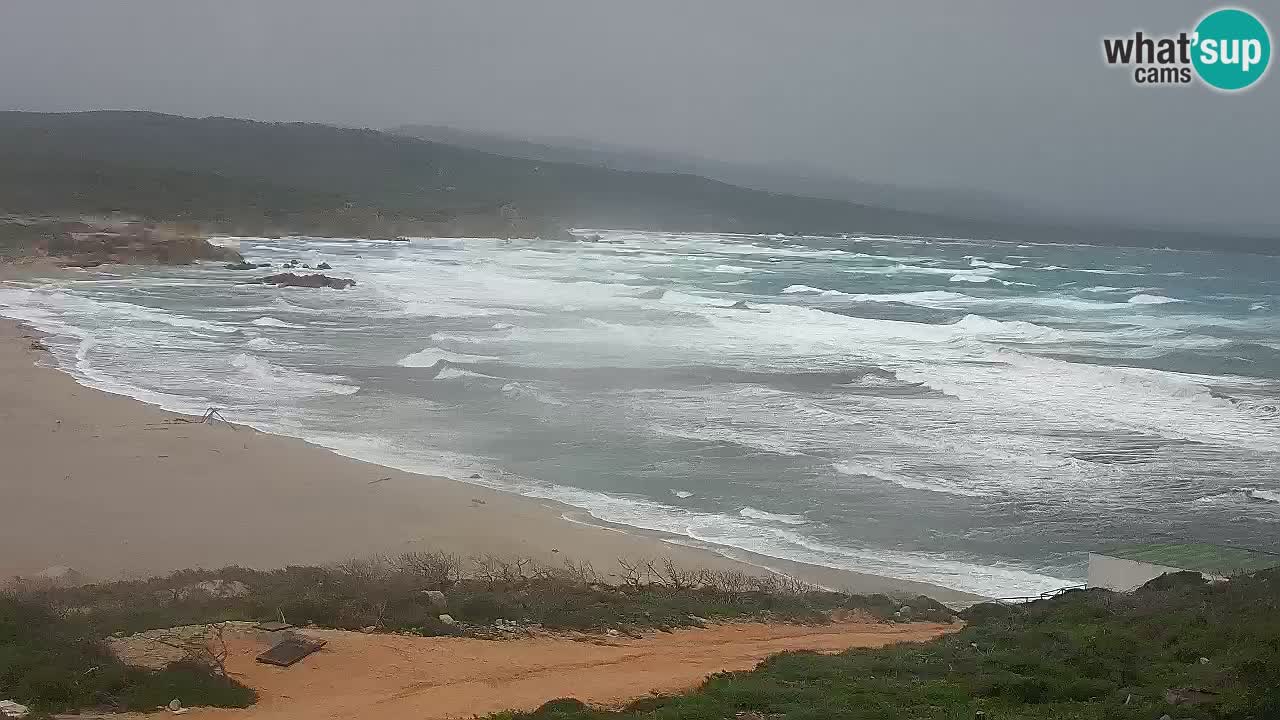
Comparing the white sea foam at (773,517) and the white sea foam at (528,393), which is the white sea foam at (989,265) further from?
the white sea foam at (773,517)

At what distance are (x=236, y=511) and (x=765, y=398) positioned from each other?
11954 mm

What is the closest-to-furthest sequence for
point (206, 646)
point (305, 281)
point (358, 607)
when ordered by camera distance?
point (206, 646)
point (358, 607)
point (305, 281)

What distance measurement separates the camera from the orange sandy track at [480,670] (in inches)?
295

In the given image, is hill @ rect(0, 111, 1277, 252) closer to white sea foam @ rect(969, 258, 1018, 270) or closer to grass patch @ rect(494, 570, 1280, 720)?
white sea foam @ rect(969, 258, 1018, 270)

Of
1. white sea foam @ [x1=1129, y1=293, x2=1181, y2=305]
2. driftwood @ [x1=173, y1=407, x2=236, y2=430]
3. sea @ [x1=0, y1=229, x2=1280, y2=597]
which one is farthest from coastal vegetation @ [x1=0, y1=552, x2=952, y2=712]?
white sea foam @ [x1=1129, y1=293, x2=1181, y2=305]

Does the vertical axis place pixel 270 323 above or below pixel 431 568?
above

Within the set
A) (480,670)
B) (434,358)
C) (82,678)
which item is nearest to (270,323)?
(434,358)

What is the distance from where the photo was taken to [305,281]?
4122 cm

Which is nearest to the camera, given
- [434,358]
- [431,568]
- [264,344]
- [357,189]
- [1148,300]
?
[431,568]

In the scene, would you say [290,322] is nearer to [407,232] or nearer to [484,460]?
[484,460]

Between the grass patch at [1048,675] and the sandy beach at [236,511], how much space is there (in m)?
3.50

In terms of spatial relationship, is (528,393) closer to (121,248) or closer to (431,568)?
(431,568)

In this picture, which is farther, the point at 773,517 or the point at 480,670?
the point at 773,517

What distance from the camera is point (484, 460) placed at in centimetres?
1672
